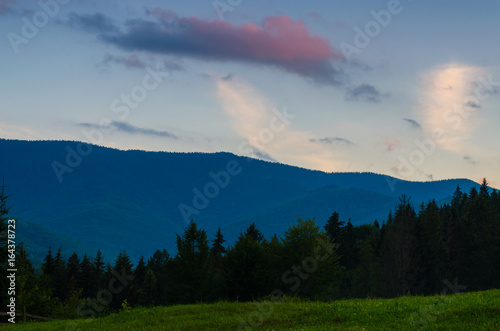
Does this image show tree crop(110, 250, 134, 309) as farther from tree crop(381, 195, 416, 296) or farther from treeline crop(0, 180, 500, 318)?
tree crop(381, 195, 416, 296)

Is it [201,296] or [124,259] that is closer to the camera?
[201,296]

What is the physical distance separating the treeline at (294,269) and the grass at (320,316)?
3.26 metres

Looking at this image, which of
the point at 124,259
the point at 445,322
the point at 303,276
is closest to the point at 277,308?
the point at 445,322

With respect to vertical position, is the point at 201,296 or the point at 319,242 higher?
the point at 319,242

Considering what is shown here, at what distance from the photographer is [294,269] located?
2416 inches

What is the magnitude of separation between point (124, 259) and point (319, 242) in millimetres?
67291

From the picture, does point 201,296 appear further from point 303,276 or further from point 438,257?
point 438,257

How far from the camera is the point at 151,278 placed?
110 m

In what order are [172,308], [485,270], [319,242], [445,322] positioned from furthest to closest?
[485,270] → [319,242] → [172,308] → [445,322]

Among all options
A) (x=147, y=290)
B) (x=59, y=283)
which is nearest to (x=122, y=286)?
(x=147, y=290)

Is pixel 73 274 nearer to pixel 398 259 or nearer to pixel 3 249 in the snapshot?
pixel 398 259

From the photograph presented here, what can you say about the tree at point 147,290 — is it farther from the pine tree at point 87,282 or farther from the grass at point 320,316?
the grass at point 320,316

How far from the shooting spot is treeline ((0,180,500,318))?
189ft

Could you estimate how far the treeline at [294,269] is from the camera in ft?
189
